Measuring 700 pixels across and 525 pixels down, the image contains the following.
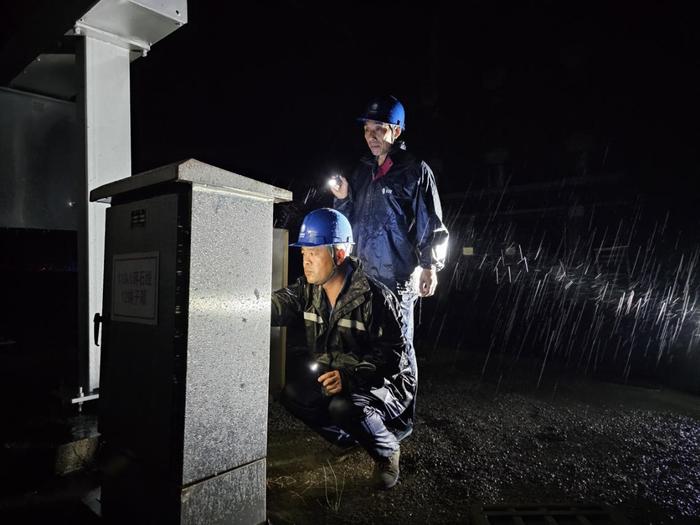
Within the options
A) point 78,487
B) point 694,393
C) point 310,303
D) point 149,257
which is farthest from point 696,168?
point 78,487

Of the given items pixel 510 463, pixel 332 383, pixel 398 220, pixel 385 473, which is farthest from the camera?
pixel 398 220

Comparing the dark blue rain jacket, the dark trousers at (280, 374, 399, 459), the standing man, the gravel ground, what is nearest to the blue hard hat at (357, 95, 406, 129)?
the standing man

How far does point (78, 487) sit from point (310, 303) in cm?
183

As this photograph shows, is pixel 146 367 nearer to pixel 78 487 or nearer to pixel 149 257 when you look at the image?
pixel 149 257

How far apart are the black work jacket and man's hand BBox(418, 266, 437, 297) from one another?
27.6 inches

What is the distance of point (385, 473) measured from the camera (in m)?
2.91

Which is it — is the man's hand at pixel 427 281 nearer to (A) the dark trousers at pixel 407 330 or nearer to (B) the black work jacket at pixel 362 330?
(A) the dark trousers at pixel 407 330

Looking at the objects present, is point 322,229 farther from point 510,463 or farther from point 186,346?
point 510,463

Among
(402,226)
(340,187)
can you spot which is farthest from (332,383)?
(340,187)

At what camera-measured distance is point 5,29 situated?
386cm

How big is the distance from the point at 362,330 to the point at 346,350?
0.22m

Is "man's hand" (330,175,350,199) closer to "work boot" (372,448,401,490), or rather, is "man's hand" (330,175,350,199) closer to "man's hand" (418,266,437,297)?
"man's hand" (418,266,437,297)

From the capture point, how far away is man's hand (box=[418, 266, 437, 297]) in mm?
3686

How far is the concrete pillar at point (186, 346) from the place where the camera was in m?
1.96
